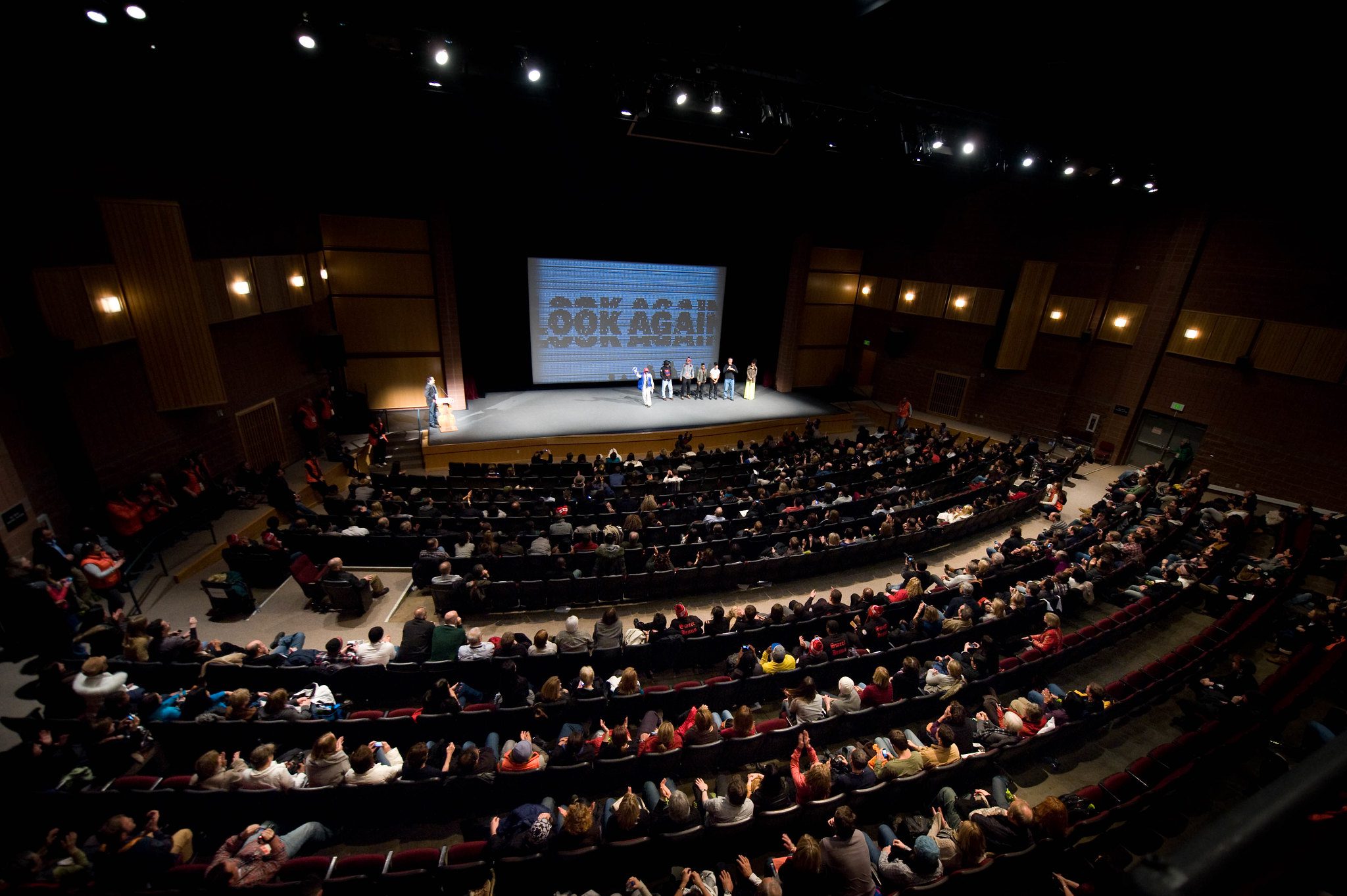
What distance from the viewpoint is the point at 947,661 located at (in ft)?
19.9

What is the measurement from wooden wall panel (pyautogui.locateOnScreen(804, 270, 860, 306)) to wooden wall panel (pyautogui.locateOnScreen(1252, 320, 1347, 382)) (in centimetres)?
1056

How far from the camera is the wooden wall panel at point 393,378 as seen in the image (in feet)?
48.3

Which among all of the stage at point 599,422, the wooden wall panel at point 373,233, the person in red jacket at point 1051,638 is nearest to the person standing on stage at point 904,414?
the stage at point 599,422

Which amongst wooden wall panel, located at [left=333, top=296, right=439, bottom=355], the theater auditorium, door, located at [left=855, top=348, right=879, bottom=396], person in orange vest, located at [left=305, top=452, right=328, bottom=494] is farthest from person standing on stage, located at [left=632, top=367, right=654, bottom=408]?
door, located at [left=855, top=348, right=879, bottom=396]

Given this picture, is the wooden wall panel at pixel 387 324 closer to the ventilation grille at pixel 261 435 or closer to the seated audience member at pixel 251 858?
the ventilation grille at pixel 261 435

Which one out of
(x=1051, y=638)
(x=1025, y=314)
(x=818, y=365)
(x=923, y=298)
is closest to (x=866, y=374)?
(x=818, y=365)

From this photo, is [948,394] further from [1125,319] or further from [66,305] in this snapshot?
[66,305]

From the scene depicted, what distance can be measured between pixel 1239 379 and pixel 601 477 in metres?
14.8

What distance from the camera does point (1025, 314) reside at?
53.3ft

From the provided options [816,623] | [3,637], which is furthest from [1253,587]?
[3,637]

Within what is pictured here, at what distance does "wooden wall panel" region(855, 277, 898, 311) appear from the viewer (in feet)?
62.0

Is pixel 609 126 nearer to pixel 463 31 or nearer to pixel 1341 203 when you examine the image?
pixel 463 31

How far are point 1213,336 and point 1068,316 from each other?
10.7 feet

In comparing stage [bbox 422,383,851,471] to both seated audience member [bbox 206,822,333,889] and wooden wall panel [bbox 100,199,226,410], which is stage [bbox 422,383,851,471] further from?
seated audience member [bbox 206,822,333,889]
